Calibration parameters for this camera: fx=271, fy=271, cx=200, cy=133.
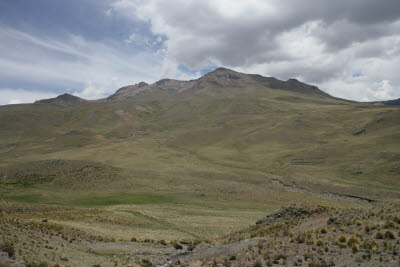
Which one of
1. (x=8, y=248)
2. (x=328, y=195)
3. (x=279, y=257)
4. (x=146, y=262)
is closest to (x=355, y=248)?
(x=279, y=257)

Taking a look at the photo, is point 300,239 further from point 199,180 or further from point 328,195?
point 199,180

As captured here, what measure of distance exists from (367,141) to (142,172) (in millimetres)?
84904

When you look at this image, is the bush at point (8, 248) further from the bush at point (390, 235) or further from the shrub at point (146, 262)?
the bush at point (390, 235)

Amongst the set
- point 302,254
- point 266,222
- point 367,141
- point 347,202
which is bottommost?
point 347,202

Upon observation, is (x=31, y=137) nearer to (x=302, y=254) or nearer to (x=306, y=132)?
(x=306, y=132)

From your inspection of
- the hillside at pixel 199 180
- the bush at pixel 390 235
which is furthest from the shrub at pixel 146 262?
the bush at pixel 390 235

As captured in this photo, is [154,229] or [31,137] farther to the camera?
[31,137]

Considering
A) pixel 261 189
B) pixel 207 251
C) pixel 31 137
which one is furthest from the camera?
pixel 31 137

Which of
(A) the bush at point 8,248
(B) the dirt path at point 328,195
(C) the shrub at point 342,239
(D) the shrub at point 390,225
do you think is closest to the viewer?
(A) the bush at point 8,248

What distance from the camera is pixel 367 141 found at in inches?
4040

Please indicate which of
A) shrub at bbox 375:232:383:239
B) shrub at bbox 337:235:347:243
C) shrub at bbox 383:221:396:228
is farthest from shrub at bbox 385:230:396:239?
shrub at bbox 337:235:347:243

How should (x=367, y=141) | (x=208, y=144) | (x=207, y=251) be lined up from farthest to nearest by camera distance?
(x=208, y=144), (x=367, y=141), (x=207, y=251)

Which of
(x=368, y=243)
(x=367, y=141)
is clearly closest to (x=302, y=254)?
(x=368, y=243)

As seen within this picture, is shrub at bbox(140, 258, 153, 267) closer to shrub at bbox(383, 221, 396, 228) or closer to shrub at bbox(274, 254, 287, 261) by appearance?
shrub at bbox(274, 254, 287, 261)
